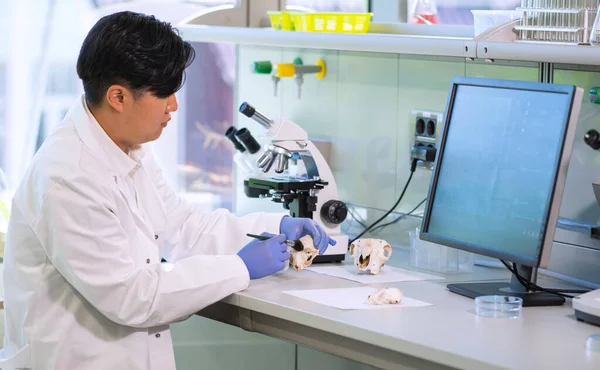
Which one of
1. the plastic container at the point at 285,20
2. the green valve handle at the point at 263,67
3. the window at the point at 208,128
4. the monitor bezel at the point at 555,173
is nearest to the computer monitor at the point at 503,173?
the monitor bezel at the point at 555,173

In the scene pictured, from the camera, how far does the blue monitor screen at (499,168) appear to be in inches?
75.8

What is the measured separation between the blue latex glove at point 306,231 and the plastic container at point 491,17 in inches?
23.6

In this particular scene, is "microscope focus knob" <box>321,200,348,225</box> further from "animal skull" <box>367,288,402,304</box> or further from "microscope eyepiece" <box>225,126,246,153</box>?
"animal skull" <box>367,288,402,304</box>

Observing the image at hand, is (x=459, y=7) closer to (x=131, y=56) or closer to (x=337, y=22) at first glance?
(x=337, y=22)

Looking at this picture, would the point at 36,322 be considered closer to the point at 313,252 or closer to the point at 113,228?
the point at 113,228

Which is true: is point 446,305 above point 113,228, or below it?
below

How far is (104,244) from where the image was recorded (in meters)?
1.88

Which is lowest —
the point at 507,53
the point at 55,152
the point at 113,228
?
the point at 113,228

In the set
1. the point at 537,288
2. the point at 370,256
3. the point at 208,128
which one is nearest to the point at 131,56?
the point at 370,256

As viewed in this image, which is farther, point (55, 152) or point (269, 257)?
point (269, 257)

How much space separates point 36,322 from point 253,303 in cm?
44

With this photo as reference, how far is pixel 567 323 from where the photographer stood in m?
1.84

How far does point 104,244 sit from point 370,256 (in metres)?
0.67

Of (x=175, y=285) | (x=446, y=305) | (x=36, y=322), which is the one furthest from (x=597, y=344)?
(x=36, y=322)
